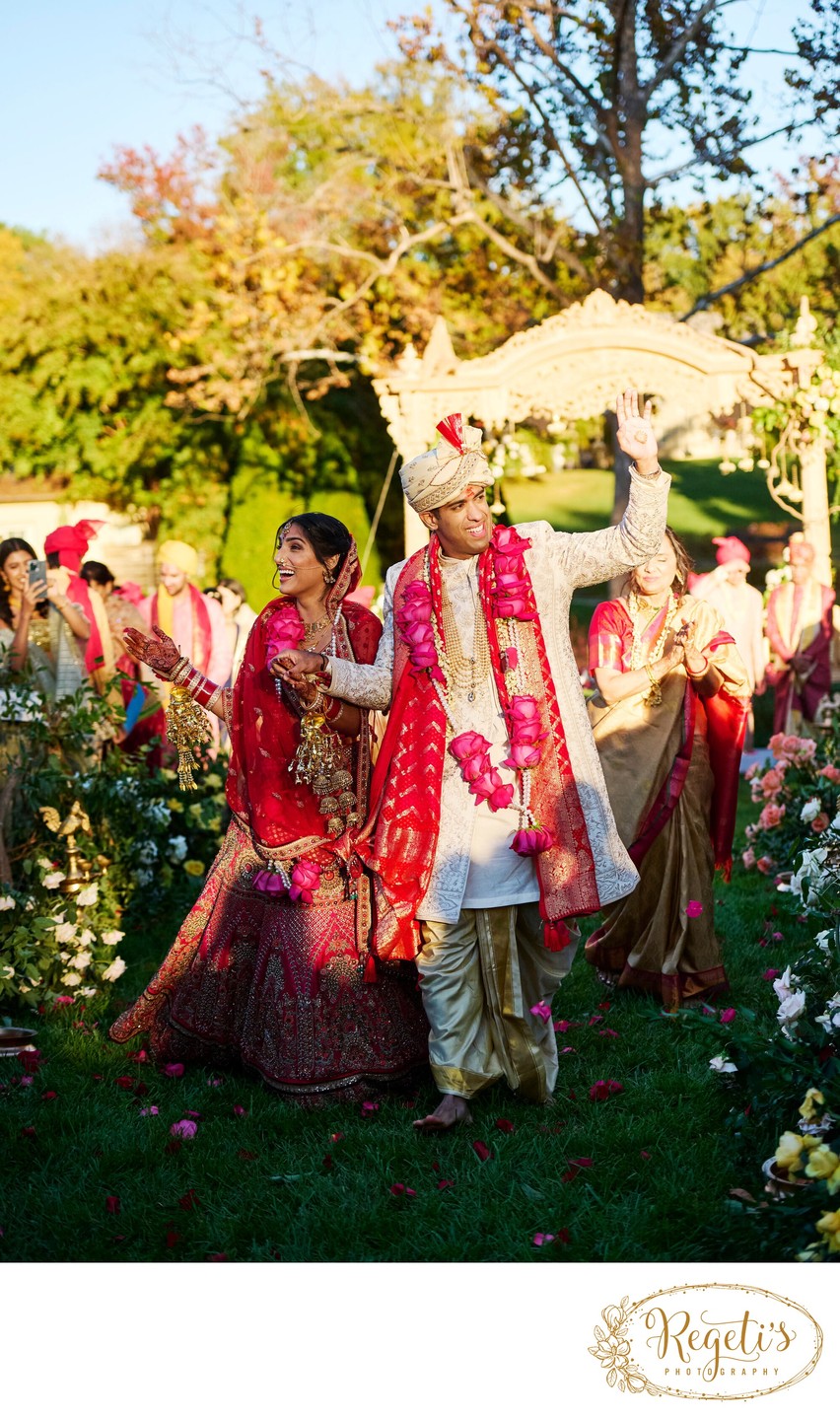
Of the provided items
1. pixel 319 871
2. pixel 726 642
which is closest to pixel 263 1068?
pixel 319 871

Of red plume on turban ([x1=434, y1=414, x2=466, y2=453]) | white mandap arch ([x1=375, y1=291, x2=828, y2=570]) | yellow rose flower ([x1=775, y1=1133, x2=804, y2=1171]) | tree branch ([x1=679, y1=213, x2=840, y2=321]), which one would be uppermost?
tree branch ([x1=679, y1=213, x2=840, y2=321])

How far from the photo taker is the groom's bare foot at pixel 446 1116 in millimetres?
3939

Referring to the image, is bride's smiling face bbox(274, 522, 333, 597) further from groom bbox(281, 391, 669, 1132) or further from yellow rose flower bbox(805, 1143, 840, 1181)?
yellow rose flower bbox(805, 1143, 840, 1181)

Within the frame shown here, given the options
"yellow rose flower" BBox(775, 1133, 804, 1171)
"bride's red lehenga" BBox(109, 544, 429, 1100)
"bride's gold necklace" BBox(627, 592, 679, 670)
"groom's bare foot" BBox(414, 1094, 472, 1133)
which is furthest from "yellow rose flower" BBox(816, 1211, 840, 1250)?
"bride's gold necklace" BBox(627, 592, 679, 670)

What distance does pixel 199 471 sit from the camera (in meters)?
17.9

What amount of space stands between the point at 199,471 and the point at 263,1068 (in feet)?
47.2

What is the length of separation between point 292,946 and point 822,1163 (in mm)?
→ 2086

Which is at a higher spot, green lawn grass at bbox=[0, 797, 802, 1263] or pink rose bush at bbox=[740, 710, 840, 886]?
pink rose bush at bbox=[740, 710, 840, 886]

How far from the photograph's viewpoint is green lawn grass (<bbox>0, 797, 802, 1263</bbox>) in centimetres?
334

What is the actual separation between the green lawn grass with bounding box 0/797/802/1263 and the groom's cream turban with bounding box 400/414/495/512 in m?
1.65

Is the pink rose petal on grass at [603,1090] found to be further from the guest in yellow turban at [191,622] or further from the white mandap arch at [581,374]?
the white mandap arch at [581,374]

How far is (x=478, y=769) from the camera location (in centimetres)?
395

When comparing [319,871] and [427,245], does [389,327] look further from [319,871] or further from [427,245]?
[319,871]

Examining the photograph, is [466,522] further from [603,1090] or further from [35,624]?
[35,624]
